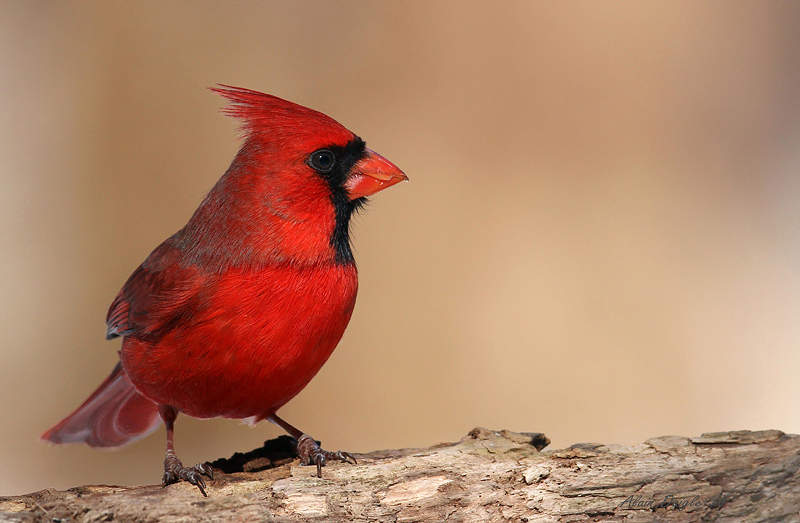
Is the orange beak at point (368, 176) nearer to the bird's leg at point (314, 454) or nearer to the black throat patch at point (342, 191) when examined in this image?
the black throat patch at point (342, 191)

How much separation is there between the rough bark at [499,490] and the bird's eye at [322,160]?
2.62ft

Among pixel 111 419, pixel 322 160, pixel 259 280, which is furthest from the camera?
pixel 111 419

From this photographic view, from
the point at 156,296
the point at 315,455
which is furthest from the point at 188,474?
the point at 156,296

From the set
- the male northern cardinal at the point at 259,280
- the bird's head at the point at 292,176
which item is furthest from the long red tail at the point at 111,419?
the bird's head at the point at 292,176

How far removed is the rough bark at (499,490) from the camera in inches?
→ 71.1

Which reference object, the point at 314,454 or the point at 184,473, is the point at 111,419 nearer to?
the point at 184,473

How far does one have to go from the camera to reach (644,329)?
3.69 m

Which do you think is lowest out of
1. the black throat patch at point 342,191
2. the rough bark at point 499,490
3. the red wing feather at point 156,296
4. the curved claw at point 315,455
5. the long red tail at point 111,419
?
the rough bark at point 499,490

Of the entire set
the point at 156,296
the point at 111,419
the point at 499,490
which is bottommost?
the point at 499,490

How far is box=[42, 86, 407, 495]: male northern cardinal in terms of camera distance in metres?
1.90

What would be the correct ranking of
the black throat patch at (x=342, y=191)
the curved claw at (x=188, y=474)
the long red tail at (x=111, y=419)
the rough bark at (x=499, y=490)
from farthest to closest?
the long red tail at (x=111, y=419) → the black throat patch at (x=342, y=191) → the curved claw at (x=188, y=474) → the rough bark at (x=499, y=490)

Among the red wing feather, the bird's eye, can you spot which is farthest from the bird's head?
the red wing feather

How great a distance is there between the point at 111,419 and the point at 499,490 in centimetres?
137

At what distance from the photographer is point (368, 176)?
2.09 meters
